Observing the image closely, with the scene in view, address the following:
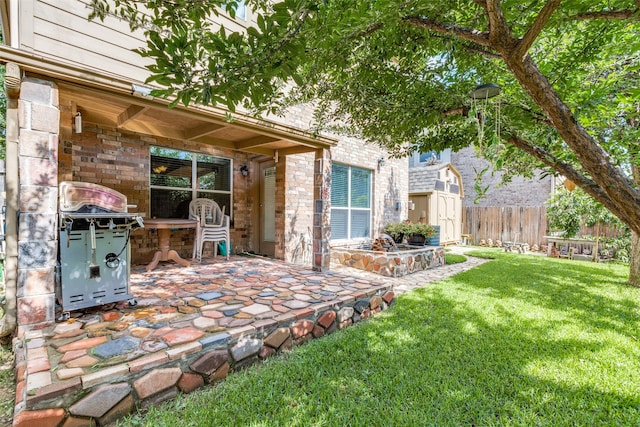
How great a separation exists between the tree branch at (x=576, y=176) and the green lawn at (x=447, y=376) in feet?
4.61

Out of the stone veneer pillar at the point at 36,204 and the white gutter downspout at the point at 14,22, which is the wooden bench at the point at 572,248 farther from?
the white gutter downspout at the point at 14,22

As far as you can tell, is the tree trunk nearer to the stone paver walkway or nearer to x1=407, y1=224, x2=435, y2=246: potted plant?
x1=407, y1=224, x2=435, y2=246: potted plant

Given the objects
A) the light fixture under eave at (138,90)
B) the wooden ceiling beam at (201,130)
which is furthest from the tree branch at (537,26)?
the wooden ceiling beam at (201,130)

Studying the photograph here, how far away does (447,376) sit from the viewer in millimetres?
2459

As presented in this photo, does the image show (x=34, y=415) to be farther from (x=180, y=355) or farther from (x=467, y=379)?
(x=467, y=379)

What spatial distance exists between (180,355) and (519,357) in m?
2.96

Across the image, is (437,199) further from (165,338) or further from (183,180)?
(165,338)

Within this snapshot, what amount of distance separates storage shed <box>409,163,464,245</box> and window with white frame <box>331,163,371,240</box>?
10.3ft

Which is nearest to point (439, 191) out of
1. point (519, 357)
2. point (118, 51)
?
point (519, 357)

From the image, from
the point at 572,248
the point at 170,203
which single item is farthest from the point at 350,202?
the point at 572,248

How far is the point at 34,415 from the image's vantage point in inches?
63.1

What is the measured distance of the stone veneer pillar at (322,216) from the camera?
503 centimetres

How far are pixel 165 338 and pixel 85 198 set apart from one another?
5.89 feet

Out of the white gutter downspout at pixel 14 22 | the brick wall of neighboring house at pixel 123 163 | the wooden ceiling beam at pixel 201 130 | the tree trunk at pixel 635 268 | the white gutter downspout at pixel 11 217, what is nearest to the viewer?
the white gutter downspout at pixel 11 217
